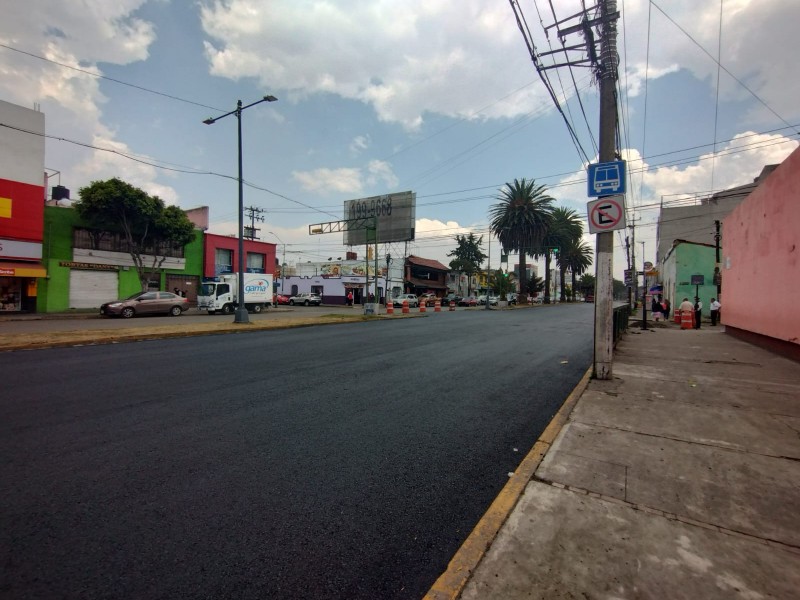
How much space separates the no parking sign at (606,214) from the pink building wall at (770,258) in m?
5.69

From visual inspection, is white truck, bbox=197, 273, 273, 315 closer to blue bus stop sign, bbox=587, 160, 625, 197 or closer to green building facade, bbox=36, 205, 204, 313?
green building facade, bbox=36, 205, 204, 313

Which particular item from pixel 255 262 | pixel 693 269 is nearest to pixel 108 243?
pixel 255 262

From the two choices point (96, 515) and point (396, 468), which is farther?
point (396, 468)

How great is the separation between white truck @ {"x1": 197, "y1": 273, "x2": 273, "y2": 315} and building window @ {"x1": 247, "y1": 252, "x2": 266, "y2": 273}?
11.3 m

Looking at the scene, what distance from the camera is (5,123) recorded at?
72.2 ft

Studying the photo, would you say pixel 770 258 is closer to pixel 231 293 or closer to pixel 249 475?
pixel 249 475

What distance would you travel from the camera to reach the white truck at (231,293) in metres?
27.6

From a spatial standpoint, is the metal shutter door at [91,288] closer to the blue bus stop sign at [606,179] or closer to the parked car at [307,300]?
the parked car at [307,300]

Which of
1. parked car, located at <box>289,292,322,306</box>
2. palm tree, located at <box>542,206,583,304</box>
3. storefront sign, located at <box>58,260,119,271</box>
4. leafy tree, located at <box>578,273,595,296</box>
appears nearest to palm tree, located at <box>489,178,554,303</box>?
palm tree, located at <box>542,206,583,304</box>

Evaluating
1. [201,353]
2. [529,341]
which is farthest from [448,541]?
[529,341]

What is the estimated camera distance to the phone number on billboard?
127ft

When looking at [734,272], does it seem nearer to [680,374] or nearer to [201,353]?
[680,374]

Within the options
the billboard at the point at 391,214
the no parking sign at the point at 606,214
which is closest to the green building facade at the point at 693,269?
the billboard at the point at 391,214

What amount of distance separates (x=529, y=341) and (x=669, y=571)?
35.9ft
